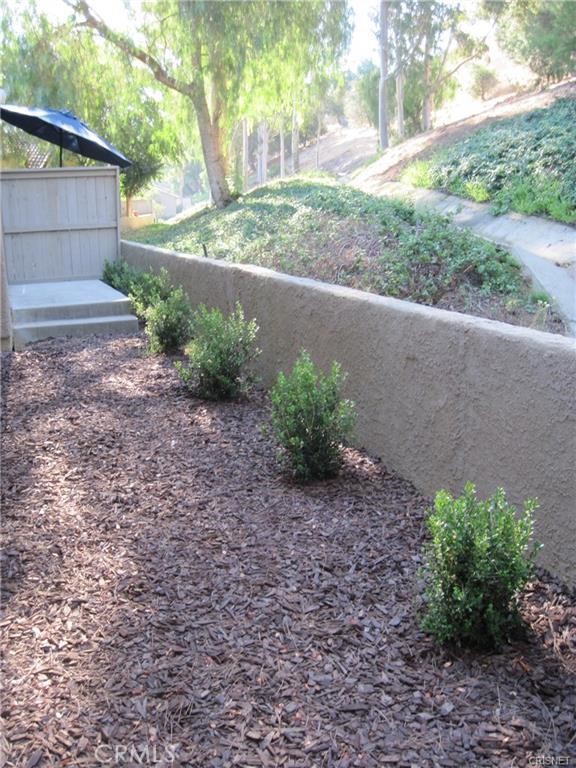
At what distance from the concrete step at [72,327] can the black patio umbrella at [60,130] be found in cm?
452

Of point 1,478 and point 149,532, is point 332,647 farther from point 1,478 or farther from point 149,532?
point 1,478

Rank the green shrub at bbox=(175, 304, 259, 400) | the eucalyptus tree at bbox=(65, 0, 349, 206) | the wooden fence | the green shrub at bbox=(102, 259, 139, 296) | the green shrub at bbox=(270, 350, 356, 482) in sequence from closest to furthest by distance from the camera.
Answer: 1. the green shrub at bbox=(270, 350, 356, 482)
2. the green shrub at bbox=(175, 304, 259, 400)
3. the green shrub at bbox=(102, 259, 139, 296)
4. the wooden fence
5. the eucalyptus tree at bbox=(65, 0, 349, 206)

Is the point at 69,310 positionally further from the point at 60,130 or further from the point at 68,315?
the point at 60,130

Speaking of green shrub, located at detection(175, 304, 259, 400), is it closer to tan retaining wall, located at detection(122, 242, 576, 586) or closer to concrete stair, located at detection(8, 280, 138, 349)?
tan retaining wall, located at detection(122, 242, 576, 586)

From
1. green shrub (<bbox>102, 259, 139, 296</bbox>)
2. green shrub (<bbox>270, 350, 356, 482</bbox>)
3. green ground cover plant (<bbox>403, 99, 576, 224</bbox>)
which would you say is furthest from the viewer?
green ground cover plant (<bbox>403, 99, 576, 224</bbox>)

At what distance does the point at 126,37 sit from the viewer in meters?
17.9

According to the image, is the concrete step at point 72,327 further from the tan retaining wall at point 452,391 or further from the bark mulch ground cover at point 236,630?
the bark mulch ground cover at point 236,630

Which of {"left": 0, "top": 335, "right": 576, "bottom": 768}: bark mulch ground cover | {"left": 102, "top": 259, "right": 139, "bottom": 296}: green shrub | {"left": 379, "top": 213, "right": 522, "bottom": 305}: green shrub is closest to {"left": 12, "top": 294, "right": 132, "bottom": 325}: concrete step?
{"left": 102, "top": 259, "right": 139, "bottom": 296}: green shrub

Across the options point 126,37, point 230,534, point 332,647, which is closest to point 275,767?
point 332,647

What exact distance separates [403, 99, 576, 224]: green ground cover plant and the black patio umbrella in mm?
6736

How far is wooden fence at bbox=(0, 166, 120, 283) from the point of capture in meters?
10.9

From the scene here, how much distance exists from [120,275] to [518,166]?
847 centimetres

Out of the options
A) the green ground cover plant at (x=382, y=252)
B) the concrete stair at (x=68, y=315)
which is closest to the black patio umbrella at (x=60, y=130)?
the green ground cover plant at (x=382, y=252)

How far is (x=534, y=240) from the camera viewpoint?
11422mm
